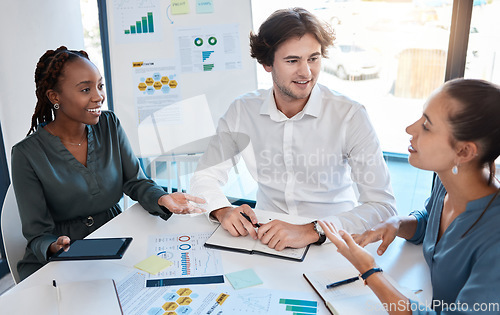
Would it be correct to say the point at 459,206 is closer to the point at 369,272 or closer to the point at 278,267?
the point at 369,272

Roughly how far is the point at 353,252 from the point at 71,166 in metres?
1.13

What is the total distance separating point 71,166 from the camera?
5.35 feet

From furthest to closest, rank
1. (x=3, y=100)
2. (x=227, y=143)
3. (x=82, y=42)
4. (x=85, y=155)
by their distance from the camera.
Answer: (x=82, y=42), (x=3, y=100), (x=227, y=143), (x=85, y=155)

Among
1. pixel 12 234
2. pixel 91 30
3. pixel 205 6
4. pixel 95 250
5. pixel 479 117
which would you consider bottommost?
pixel 12 234

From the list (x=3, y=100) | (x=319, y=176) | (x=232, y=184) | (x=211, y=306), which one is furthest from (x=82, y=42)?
(x=211, y=306)

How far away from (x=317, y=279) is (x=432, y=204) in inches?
18.9

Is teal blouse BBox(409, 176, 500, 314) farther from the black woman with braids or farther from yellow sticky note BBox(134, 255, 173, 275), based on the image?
the black woman with braids

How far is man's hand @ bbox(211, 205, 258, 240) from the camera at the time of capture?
1.39 meters

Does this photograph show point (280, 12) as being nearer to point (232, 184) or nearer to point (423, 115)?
point (423, 115)

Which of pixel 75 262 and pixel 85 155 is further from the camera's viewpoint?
pixel 85 155

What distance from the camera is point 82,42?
3025mm

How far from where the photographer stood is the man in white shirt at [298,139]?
5.53 feet

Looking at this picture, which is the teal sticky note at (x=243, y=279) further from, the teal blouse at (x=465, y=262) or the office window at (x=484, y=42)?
the office window at (x=484, y=42)

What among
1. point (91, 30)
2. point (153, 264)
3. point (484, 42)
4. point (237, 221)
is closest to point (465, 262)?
point (237, 221)
